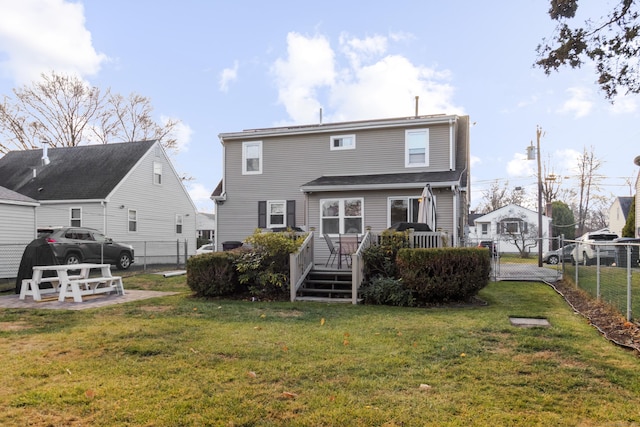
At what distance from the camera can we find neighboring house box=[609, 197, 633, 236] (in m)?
35.0

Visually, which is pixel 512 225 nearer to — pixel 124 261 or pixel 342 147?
pixel 342 147

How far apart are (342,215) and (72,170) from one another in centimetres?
1552

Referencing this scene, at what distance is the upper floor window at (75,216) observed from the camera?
65.6 feet

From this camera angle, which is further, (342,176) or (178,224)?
(178,224)

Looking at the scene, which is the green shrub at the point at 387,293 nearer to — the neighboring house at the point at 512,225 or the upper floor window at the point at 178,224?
the upper floor window at the point at 178,224

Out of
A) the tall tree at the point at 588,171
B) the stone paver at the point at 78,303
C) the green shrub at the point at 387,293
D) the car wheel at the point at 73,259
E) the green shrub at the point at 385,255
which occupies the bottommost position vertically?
the stone paver at the point at 78,303

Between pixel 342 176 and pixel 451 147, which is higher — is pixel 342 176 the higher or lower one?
the lower one

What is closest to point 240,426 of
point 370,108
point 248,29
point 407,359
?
point 407,359

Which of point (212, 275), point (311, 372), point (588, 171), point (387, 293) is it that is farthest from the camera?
point (588, 171)

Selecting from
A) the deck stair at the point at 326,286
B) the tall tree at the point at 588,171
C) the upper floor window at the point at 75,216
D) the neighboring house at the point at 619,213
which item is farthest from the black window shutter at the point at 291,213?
the tall tree at the point at 588,171

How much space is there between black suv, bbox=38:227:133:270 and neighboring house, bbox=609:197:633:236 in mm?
35534

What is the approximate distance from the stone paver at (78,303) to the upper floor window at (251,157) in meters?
7.66

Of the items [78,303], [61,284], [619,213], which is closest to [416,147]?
[78,303]

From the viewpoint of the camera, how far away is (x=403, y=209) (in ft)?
46.7
